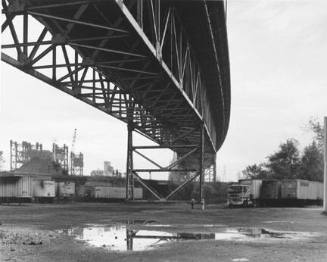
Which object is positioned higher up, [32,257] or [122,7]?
[122,7]

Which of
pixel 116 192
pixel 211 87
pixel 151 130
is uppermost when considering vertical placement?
pixel 211 87

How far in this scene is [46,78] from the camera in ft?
71.5

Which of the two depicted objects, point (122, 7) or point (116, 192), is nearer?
point (122, 7)

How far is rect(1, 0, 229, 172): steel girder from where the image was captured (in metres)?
15.8

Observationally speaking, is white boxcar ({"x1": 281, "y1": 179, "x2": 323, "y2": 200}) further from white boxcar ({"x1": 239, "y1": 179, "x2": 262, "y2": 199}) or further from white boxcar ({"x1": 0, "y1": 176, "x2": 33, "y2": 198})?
white boxcar ({"x1": 0, "y1": 176, "x2": 33, "y2": 198})

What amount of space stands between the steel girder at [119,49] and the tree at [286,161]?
166 ft

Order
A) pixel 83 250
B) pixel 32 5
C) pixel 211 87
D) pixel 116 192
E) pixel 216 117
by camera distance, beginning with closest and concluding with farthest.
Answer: pixel 83 250
pixel 32 5
pixel 211 87
pixel 216 117
pixel 116 192

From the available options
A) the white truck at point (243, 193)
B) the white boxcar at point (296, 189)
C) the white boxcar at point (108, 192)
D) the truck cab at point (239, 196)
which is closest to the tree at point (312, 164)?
the white boxcar at point (296, 189)

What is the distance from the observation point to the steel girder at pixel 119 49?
15788mm

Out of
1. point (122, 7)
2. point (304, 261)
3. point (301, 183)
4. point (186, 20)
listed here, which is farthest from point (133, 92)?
point (301, 183)

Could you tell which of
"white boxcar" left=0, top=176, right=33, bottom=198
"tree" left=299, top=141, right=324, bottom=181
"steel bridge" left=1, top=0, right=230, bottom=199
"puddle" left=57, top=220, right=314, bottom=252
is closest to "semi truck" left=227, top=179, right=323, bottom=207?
"steel bridge" left=1, top=0, right=230, bottom=199

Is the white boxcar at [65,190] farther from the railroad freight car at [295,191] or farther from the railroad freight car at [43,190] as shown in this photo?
the railroad freight car at [295,191]

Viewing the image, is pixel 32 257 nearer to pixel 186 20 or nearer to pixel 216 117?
pixel 186 20

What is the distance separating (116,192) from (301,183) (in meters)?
25.4
